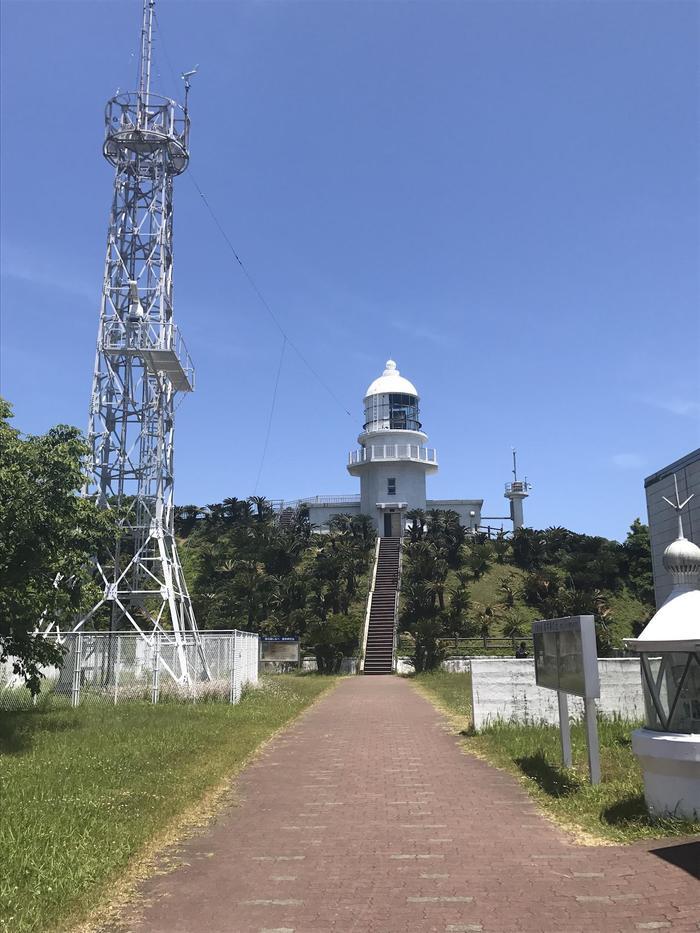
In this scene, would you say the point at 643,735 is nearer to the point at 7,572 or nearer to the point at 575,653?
the point at 575,653

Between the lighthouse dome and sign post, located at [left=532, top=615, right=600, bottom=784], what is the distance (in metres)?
46.0

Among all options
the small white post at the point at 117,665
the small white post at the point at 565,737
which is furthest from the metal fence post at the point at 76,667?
the small white post at the point at 565,737

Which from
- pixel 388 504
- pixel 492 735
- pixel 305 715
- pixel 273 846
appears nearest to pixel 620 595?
pixel 388 504

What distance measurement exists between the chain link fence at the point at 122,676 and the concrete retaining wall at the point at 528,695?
6778mm

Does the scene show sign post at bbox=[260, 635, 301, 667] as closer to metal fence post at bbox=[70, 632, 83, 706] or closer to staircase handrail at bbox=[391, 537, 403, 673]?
staircase handrail at bbox=[391, 537, 403, 673]

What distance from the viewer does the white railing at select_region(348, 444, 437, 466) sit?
171 feet

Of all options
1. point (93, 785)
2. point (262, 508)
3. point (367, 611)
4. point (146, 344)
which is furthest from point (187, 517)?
point (93, 785)

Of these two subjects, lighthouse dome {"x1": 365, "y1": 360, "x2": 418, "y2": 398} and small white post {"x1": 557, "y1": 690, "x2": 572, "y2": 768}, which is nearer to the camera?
small white post {"x1": 557, "y1": 690, "x2": 572, "y2": 768}

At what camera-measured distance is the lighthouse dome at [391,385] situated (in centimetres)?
5578

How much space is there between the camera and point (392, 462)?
52.5m

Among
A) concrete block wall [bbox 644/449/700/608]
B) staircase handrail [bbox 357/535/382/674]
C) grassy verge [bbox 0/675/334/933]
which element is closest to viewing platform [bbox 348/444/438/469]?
staircase handrail [bbox 357/535/382/674]

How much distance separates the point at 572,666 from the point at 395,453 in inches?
1715

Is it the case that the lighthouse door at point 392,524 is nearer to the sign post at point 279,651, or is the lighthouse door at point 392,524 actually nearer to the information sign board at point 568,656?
the sign post at point 279,651

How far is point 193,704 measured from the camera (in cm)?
1695
